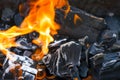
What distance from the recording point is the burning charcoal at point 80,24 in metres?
4.63

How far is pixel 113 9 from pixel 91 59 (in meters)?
1.58

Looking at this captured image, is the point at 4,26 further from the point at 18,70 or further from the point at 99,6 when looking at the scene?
the point at 99,6

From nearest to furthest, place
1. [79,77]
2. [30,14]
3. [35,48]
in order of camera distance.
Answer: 1. [79,77]
2. [35,48]
3. [30,14]

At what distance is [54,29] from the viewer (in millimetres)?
4770

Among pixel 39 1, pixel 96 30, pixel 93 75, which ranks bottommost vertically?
pixel 93 75

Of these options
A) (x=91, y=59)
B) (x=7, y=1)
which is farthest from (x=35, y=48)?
(x=7, y=1)

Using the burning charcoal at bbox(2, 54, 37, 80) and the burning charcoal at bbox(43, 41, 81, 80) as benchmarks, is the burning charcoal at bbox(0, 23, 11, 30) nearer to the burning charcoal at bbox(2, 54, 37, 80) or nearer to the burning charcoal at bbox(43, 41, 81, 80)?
the burning charcoal at bbox(2, 54, 37, 80)

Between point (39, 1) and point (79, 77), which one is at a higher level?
point (39, 1)

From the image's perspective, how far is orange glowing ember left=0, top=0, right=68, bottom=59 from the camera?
4410mm

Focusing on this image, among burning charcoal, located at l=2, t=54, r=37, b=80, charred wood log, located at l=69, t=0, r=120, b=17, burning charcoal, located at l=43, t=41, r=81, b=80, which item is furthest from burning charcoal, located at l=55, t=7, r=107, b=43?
burning charcoal, located at l=2, t=54, r=37, b=80

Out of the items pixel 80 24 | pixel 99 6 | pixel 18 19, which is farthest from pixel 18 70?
pixel 99 6

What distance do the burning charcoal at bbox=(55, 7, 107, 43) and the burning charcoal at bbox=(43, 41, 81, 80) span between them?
2.59 feet

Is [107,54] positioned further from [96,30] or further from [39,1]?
[39,1]

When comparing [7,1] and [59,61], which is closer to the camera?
[59,61]
